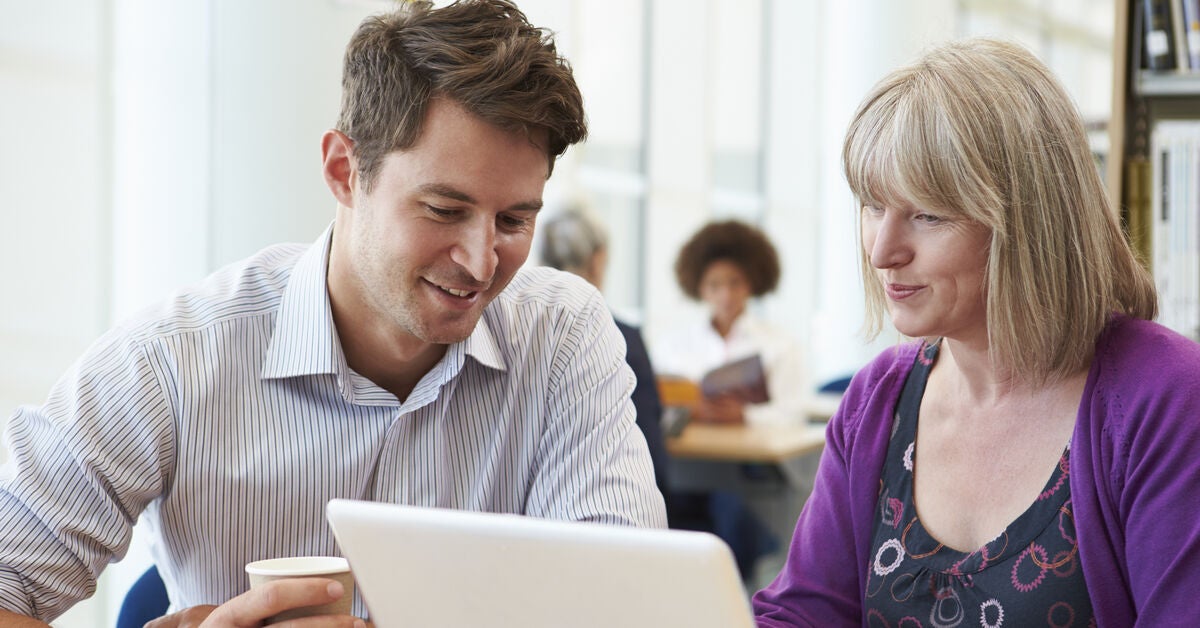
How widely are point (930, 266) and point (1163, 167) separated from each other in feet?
4.40

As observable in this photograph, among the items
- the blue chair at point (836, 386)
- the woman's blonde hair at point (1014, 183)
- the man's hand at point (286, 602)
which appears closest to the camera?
the man's hand at point (286, 602)

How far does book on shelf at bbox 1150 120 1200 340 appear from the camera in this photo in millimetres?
2432

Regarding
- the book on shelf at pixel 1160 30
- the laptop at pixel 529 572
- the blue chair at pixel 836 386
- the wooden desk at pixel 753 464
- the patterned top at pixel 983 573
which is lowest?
the wooden desk at pixel 753 464

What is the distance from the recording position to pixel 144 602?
153 centimetres

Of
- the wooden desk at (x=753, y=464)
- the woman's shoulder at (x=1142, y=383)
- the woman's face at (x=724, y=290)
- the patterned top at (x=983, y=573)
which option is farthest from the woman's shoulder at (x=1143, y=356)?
the woman's face at (x=724, y=290)

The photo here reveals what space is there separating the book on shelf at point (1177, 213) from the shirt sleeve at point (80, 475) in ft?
6.31

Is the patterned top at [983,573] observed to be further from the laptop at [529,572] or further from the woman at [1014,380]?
the laptop at [529,572]

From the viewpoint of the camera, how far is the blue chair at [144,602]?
1.51m

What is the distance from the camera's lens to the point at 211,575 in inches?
58.1

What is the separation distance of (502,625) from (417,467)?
1.72 ft

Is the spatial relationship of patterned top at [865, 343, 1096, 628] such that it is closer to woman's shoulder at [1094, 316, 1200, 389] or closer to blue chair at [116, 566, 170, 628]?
woman's shoulder at [1094, 316, 1200, 389]

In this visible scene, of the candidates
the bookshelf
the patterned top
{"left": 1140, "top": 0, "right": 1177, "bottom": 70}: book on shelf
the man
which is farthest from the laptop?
{"left": 1140, "top": 0, "right": 1177, "bottom": 70}: book on shelf

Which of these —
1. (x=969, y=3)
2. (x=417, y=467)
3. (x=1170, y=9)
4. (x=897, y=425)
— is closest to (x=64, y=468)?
(x=417, y=467)

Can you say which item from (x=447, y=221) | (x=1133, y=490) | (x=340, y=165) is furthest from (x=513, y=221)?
(x=1133, y=490)
